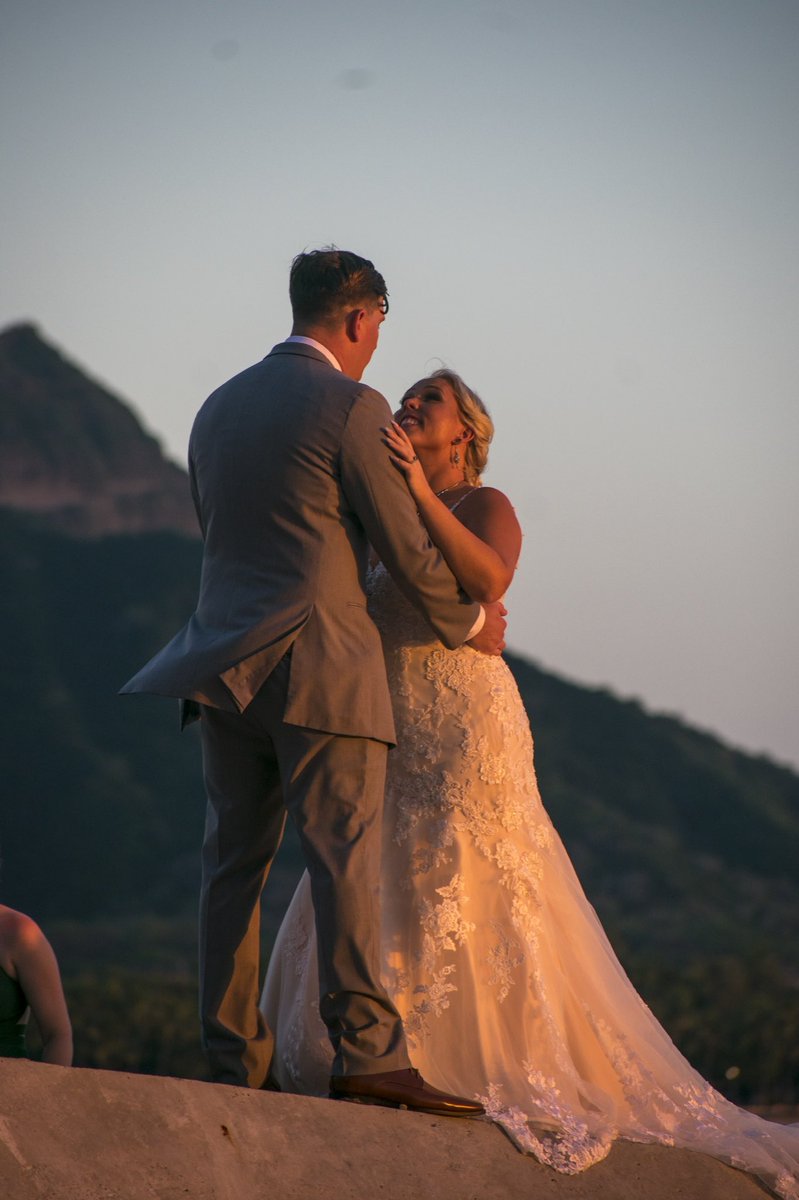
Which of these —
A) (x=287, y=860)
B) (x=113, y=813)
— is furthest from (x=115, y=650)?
(x=287, y=860)

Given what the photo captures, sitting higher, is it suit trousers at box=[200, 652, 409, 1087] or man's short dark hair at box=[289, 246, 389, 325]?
man's short dark hair at box=[289, 246, 389, 325]

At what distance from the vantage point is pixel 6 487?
5362cm

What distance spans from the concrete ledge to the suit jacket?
38.4 inches

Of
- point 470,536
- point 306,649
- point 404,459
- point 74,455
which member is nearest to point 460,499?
point 470,536

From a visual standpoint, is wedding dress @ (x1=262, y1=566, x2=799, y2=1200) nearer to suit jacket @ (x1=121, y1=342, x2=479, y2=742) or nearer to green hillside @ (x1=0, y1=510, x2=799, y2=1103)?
suit jacket @ (x1=121, y1=342, x2=479, y2=742)

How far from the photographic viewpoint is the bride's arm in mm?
4160

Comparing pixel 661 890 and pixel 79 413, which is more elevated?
pixel 79 413

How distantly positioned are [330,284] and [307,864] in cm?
160

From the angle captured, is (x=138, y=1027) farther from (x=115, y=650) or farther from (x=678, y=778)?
(x=678, y=778)

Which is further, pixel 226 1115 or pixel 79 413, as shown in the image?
A: pixel 79 413

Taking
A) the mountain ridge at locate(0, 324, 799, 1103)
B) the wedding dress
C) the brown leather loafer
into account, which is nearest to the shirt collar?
the wedding dress

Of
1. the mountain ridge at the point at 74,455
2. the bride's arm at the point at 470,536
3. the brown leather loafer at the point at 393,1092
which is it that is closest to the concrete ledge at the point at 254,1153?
the brown leather loafer at the point at 393,1092

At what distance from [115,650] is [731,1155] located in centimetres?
4083

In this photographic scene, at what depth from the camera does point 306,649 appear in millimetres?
3963
